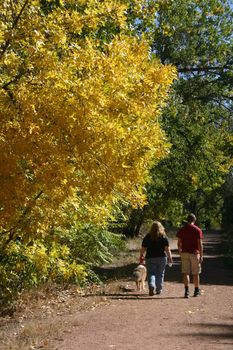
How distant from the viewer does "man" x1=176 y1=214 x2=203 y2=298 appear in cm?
1229

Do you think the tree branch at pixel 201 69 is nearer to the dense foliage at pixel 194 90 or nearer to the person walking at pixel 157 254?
the dense foliage at pixel 194 90

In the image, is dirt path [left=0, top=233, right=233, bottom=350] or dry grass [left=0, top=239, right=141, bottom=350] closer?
dirt path [left=0, top=233, right=233, bottom=350]

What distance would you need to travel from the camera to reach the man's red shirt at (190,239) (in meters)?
12.3

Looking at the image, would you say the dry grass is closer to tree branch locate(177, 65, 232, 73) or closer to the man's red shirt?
the man's red shirt

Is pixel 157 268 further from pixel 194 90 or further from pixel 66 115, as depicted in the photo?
pixel 194 90

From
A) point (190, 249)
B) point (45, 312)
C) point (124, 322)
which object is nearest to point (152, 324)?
point (124, 322)

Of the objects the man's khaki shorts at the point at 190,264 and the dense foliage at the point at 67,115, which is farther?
the man's khaki shorts at the point at 190,264

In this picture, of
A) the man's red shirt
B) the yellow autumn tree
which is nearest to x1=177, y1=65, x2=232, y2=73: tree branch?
the man's red shirt

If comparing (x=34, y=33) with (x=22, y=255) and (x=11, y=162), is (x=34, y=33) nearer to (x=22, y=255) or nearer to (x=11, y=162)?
(x=11, y=162)

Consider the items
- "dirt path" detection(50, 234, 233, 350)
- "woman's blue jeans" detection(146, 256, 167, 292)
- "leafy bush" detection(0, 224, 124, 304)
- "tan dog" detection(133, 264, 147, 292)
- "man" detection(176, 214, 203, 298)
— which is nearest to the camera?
"dirt path" detection(50, 234, 233, 350)

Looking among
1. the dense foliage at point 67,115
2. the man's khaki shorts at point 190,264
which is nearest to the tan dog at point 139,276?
the man's khaki shorts at point 190,264

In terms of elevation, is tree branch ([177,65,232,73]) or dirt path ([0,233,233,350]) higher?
tree branch ([177,65,232,73])

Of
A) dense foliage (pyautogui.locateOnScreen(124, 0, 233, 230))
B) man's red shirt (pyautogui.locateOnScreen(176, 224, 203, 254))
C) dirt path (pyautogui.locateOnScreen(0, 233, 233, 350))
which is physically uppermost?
dense foliage (pyautogui.locateOnScreen(124, 0, 233, 230))

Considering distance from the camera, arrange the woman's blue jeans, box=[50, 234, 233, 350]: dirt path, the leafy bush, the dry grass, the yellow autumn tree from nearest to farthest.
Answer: the yellow autumn tree, box=[50, 234, 233, 350]: dirt path, the dry grass, the leafy bush, the woman's blue jeans
